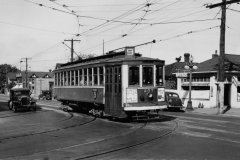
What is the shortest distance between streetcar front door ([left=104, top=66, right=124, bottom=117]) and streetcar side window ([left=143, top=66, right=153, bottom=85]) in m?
1.28

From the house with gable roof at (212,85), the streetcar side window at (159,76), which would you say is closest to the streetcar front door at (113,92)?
the streetcar side window at (159,76)

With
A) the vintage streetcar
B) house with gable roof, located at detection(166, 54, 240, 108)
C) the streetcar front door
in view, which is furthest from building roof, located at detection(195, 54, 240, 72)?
the streetcar front door

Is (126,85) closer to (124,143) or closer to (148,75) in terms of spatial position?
(148,75)

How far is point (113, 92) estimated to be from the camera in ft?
57.8

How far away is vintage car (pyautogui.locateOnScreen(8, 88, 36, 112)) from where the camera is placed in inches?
1121

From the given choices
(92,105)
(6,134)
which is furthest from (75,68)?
(6,134)

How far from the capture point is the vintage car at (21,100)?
2847 centimetres

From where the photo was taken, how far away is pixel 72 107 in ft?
85.9

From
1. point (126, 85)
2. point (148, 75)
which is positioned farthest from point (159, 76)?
point (126, 85)

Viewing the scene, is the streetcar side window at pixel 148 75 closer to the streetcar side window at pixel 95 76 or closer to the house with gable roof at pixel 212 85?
the streetcar side window at pixel 95 76

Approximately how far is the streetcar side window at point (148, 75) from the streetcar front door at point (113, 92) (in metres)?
1.28

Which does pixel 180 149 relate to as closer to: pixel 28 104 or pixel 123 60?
pixel 123 60

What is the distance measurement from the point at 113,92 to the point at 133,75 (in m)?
1.45

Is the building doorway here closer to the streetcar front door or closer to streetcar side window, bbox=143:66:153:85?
streetcar side window, bbox=143:66:153:85
